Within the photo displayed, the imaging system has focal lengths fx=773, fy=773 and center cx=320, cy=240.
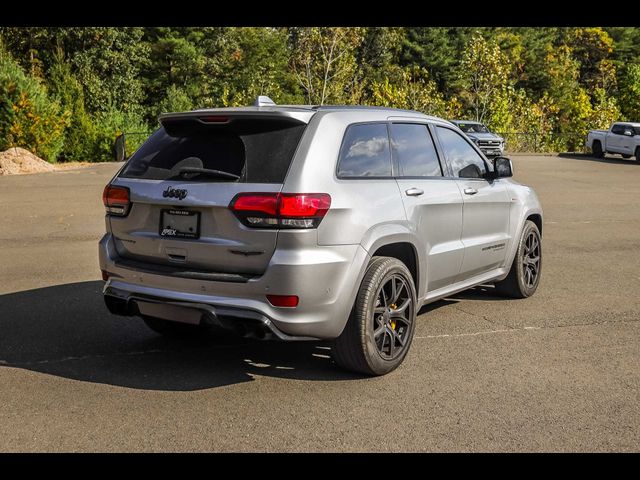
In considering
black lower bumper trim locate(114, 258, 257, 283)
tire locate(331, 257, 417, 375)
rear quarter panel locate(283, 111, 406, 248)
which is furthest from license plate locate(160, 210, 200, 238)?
tire locate(331, 257, 417, 375)

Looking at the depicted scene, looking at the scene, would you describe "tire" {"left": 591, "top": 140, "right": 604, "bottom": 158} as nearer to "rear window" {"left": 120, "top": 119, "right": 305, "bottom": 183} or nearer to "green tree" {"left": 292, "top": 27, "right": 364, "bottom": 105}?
"green tree" {"left": 292, "top": 27, "right": 364, "bottom": 105}

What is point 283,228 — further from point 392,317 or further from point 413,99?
point 413,99

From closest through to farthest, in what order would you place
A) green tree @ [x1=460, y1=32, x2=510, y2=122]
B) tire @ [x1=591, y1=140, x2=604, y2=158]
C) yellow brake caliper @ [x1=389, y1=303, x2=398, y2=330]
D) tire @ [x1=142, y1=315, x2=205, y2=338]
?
yellow brake caliper @ [x1=389, y1=303, x2=398, y2=330], tire @ [x1=142, y1=315, x2=205, y2=338], tire @ [x1=591, y1=140, x2=604, y2=158], green tree @ [x1=460, y1=32, x2=510, y2=122]

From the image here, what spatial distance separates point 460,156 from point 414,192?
1195mm

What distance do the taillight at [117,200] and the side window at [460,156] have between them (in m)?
2.66

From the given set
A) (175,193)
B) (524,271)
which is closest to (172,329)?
(175,193)

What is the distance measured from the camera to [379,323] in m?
5.37

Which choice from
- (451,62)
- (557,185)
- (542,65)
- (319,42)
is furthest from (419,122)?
(542,65)

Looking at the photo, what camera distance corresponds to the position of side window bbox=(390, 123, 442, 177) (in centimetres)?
588

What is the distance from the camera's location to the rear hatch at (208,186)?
15.9 feet

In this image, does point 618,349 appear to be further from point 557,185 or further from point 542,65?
point 542,65

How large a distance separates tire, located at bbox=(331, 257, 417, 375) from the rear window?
3.26ft

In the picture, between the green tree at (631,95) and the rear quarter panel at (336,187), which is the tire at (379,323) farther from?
the green tree at (631,95)
